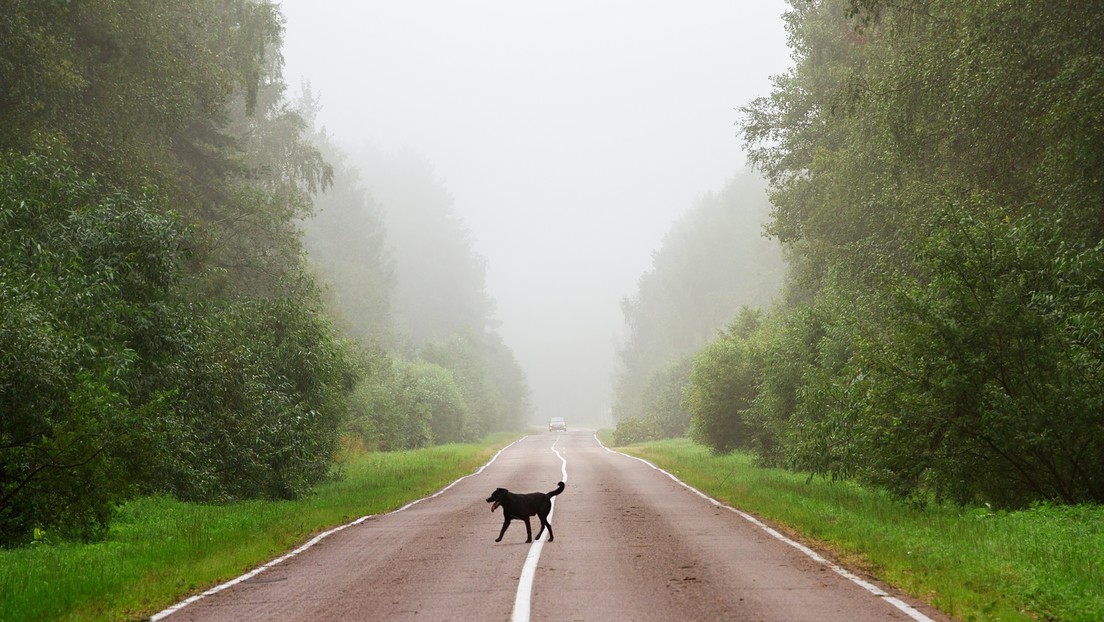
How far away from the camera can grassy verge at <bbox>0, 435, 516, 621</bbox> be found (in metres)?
8.83

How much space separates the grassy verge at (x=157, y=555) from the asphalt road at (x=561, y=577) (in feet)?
2.03

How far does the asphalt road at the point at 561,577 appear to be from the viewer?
26.5 feet

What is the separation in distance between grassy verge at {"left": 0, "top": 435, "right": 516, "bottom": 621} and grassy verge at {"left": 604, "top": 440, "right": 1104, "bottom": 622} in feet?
25.9

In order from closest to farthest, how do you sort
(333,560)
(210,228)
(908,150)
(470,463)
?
(333,560)
(908,150)
(210,228)
(470,463)

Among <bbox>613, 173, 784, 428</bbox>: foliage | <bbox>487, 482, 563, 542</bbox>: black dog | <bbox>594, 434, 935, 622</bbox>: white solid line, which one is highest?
<bbox>613, 173, 784, 428</bbox>: foliage

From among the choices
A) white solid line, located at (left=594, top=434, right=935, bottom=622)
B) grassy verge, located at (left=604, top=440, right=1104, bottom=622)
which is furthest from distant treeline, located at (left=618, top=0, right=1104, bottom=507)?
white solid line, located at (left=594, top=434, right=935, bottom=622)

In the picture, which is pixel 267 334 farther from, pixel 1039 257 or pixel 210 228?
pixel 1039 257

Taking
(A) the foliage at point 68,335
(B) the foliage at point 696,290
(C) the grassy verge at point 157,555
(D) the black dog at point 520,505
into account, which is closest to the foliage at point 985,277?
(D) the black dog at point 520,505

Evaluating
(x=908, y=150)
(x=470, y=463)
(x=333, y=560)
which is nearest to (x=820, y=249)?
(x=908, y=150)

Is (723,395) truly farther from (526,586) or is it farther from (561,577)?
(526,586)

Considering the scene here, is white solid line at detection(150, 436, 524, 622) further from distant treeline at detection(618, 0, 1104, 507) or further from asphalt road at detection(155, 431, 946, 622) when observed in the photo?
distant treeline at detection(618, 0, 1104, 507)

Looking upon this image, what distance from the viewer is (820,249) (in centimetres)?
2898

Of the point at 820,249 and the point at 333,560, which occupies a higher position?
the point at 820,249

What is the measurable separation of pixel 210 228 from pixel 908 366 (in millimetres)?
20043
